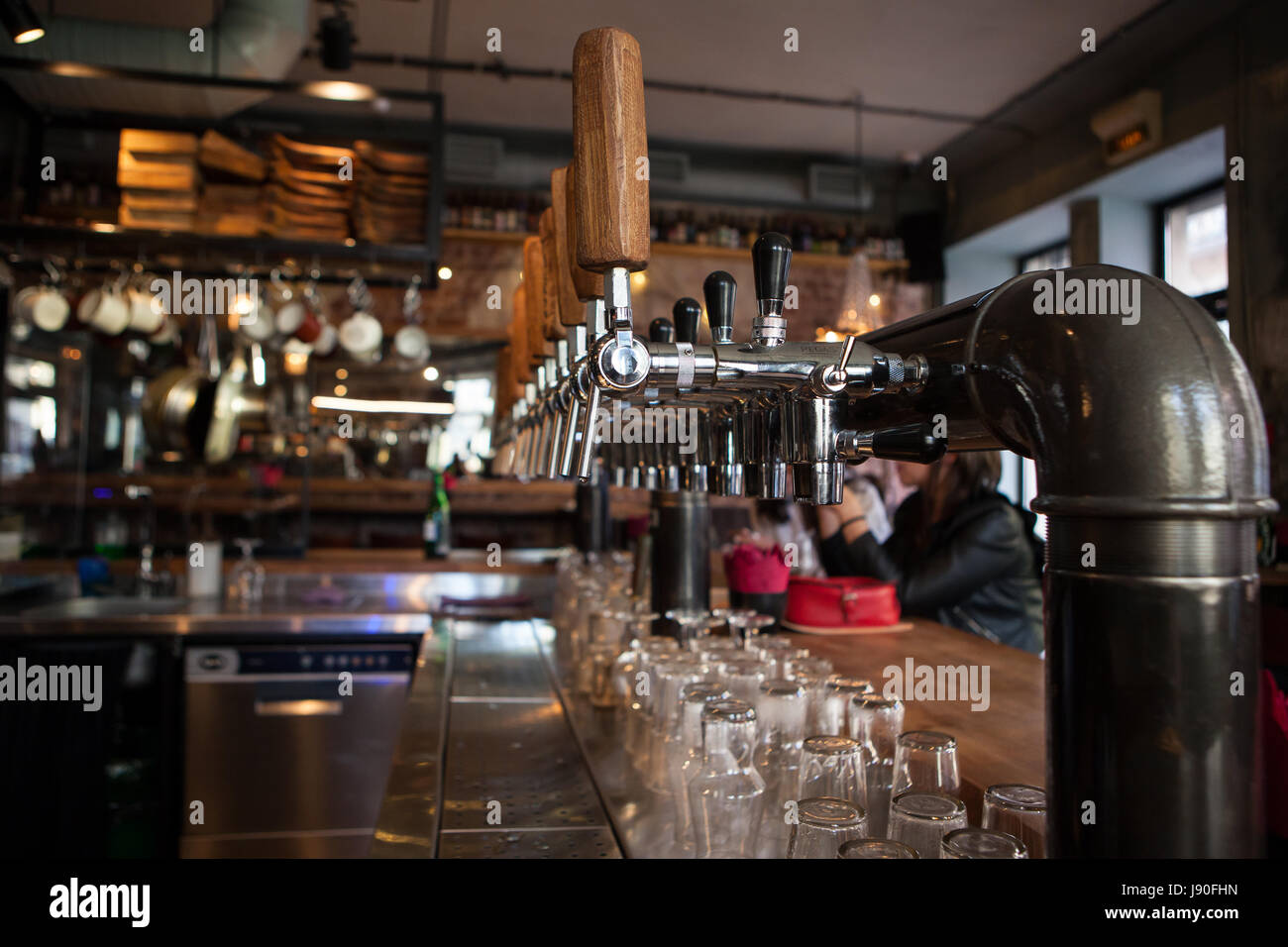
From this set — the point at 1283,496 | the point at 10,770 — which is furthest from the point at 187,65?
the point at 1283,496

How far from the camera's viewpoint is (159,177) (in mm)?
3691

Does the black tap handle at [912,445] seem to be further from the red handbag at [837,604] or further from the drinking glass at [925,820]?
the red handbag at [837,604]

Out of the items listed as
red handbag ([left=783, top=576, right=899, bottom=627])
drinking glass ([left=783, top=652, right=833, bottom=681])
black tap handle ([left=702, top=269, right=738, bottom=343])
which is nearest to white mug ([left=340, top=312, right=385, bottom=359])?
red handbag ([left=783, top=576, right=899, bottom=627])

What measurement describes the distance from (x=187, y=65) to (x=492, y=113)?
1.76 m

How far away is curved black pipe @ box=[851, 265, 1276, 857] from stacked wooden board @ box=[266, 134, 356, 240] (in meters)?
3.63

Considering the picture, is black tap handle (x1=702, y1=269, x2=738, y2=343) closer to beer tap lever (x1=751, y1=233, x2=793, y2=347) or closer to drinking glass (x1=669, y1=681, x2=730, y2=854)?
beer tap lever (x1=751, y1=233, x2=793, y2=347)

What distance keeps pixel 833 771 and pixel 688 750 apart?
0.69 feet

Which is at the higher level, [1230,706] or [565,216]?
[565,216]

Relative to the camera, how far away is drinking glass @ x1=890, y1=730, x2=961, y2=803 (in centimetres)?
87

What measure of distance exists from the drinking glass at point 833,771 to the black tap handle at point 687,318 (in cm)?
45

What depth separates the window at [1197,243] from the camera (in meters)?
4.35

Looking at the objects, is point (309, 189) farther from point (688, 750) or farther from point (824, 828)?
point (824, 828)
